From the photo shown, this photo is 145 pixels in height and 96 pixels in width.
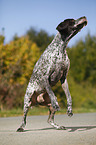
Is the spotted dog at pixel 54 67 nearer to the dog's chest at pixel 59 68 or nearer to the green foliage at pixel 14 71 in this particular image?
the dog's chest at pixel 59 68

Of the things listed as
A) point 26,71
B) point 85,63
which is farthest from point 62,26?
point 85,63

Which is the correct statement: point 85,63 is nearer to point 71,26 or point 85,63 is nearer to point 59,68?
point 71,26

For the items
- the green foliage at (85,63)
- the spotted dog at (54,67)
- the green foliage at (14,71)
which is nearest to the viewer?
the spotted dog at (54,67)

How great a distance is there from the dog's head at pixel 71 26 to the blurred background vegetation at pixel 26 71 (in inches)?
296

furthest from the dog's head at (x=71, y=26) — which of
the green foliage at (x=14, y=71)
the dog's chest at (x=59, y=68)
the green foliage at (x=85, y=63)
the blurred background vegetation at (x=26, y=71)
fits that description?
the green foliage at (x=85, y=63)

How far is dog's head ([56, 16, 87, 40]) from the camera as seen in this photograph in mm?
5302

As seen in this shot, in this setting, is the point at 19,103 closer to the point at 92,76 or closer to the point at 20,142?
the point at 20,142

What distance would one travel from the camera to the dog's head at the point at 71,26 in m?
5.30

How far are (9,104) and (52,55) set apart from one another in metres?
10.5

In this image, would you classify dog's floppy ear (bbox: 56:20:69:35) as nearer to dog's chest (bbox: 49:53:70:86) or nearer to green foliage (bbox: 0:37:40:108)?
dog's chest (bbox: 49:53:70:86)

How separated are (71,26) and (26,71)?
15236mm

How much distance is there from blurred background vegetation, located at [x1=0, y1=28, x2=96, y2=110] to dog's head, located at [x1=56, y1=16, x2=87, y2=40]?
7530mm

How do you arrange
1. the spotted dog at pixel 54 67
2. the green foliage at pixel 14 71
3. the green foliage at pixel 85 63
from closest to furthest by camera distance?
the spotted dog at pixel 54 67
the green foliage at pixel 14 71
the green foliage at pixel 85 63

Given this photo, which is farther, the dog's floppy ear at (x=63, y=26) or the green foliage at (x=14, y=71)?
the green foliage at (x=14, y=71)
